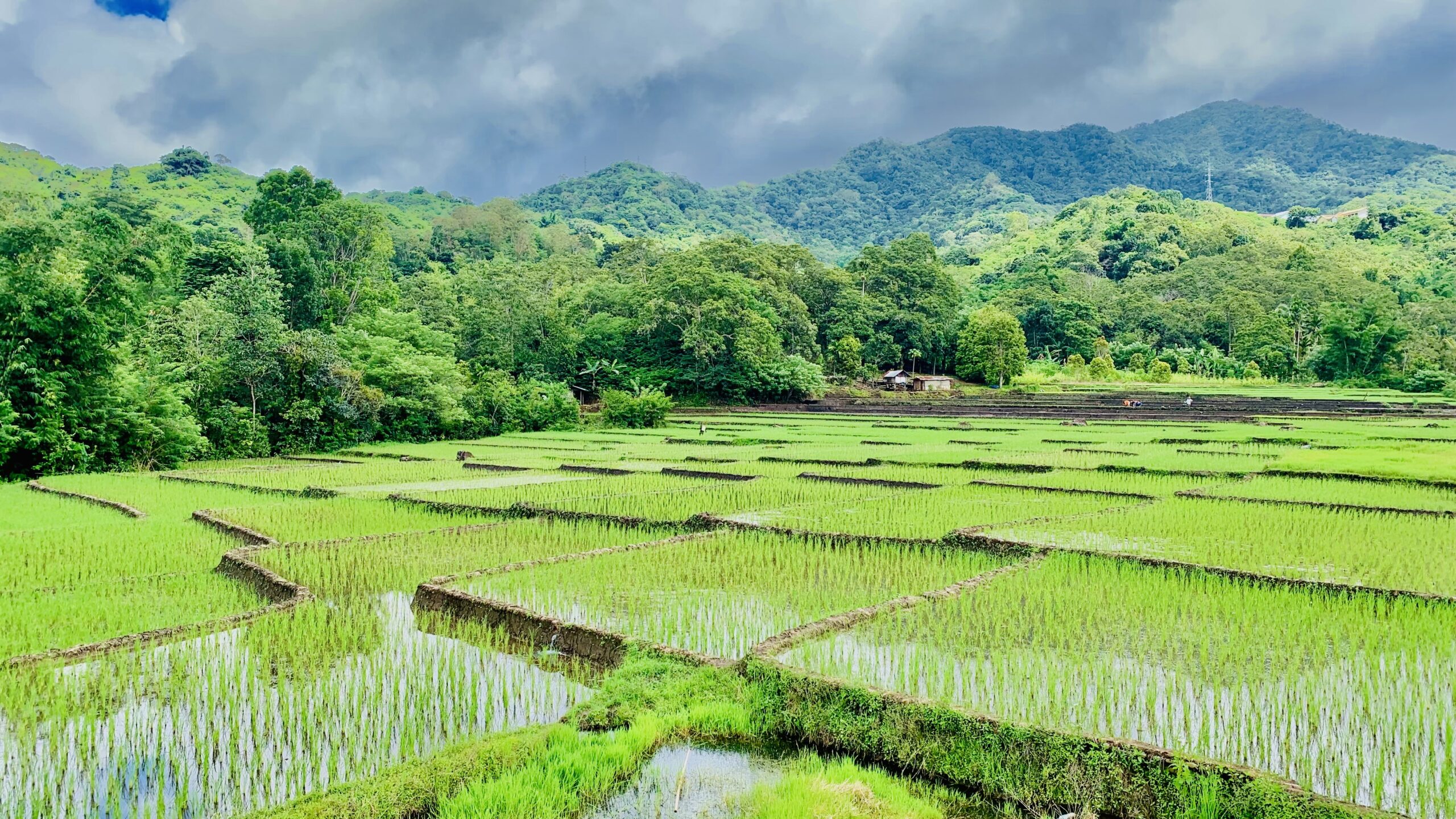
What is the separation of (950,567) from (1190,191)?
216 metres

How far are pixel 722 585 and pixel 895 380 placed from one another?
49540mm

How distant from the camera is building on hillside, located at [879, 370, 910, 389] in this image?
5534 cm

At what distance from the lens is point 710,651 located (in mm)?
5543

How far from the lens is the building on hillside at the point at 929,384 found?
55750 mm

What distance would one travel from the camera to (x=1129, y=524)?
973 cm

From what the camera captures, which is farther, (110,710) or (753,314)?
(753,314)

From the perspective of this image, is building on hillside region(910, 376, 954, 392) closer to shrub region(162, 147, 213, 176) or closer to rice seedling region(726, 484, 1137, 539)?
rice seedling region(726, 484, 1137, 539)

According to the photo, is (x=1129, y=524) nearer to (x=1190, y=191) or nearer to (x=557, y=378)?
(x=557, y=378)

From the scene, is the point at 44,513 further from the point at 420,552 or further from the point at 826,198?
the point at 826,198

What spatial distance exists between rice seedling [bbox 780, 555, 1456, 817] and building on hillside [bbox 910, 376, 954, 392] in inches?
1950

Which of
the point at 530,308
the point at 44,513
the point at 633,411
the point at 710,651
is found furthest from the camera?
the point at 530,308

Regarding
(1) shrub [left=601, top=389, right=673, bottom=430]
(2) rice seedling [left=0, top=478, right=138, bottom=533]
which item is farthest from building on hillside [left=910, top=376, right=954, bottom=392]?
(2) rice seedling [left=0, top=478, right=138, bottom=533]

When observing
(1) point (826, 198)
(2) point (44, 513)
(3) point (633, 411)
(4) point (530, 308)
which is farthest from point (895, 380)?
(1) point (826, 198)

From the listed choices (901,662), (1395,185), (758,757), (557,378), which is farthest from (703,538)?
(1395,185)
